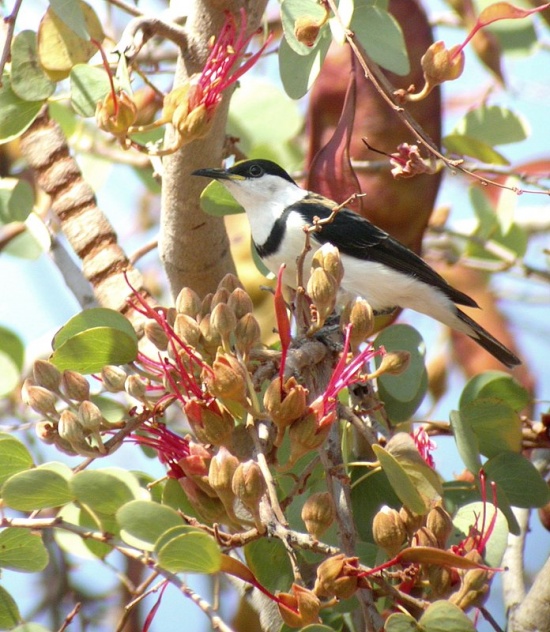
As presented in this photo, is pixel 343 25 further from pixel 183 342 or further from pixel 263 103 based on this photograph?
pixel 263 103

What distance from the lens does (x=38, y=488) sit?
1.48 meters

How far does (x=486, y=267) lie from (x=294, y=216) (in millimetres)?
691

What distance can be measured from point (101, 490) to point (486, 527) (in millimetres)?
640

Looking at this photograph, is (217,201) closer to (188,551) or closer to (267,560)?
(267,560)

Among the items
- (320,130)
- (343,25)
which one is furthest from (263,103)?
(343,25)

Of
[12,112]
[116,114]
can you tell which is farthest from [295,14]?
[12,112]

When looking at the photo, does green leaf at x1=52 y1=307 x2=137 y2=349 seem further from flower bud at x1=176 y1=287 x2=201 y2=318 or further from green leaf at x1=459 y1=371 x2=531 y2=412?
green leaf at x1=459 y1=371 x2=531 y2=412

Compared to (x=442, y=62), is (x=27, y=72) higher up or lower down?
higher up

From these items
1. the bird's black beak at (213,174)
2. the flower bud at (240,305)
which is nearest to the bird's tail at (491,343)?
A: the bird's black beak at (213,174)

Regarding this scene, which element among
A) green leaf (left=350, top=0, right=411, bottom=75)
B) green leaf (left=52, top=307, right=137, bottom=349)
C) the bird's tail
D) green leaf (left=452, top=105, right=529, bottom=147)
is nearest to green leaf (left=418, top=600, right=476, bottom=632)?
green leaf (left=52, top=307, right=137, bottom=349)

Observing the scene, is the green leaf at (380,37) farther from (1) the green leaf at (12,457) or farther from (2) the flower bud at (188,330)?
(1) the green leaf at (12,457)

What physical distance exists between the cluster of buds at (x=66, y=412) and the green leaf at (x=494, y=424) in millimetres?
768

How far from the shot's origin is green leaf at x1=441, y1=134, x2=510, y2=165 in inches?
108

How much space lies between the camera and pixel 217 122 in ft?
7.39
